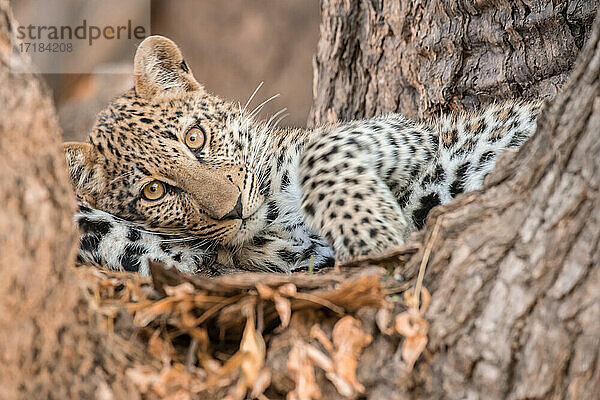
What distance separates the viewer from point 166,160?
3150 millimetres

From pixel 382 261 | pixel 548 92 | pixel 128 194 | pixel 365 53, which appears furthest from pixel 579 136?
pixel 365 53

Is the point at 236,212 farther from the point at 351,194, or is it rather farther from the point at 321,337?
the point at 321,337

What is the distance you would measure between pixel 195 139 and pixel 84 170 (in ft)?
1.78

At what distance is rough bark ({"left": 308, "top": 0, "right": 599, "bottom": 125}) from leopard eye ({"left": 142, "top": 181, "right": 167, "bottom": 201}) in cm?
143


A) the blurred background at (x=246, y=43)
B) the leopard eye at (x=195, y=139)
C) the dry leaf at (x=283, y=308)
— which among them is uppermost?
the blurred background at (x=246, y=43)

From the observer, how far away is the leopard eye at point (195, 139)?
10.6ft

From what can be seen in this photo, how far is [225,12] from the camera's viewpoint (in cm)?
769

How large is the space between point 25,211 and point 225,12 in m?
6.62

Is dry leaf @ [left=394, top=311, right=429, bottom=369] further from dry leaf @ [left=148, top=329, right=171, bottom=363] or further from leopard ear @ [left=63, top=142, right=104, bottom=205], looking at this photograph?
leopard ear @ [left=63, top=142, right=104, bottom=205]

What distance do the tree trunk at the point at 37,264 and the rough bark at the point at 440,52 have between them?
98.9 inches

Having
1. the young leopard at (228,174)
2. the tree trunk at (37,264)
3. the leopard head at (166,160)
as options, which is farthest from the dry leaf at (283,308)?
the leopard head at (166,160)

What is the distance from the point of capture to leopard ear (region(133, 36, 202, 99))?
11.1ft

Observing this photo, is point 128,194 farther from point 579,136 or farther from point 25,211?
point 579,136

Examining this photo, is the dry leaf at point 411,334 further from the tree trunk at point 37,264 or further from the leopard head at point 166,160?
the leopard head at point 166,160
